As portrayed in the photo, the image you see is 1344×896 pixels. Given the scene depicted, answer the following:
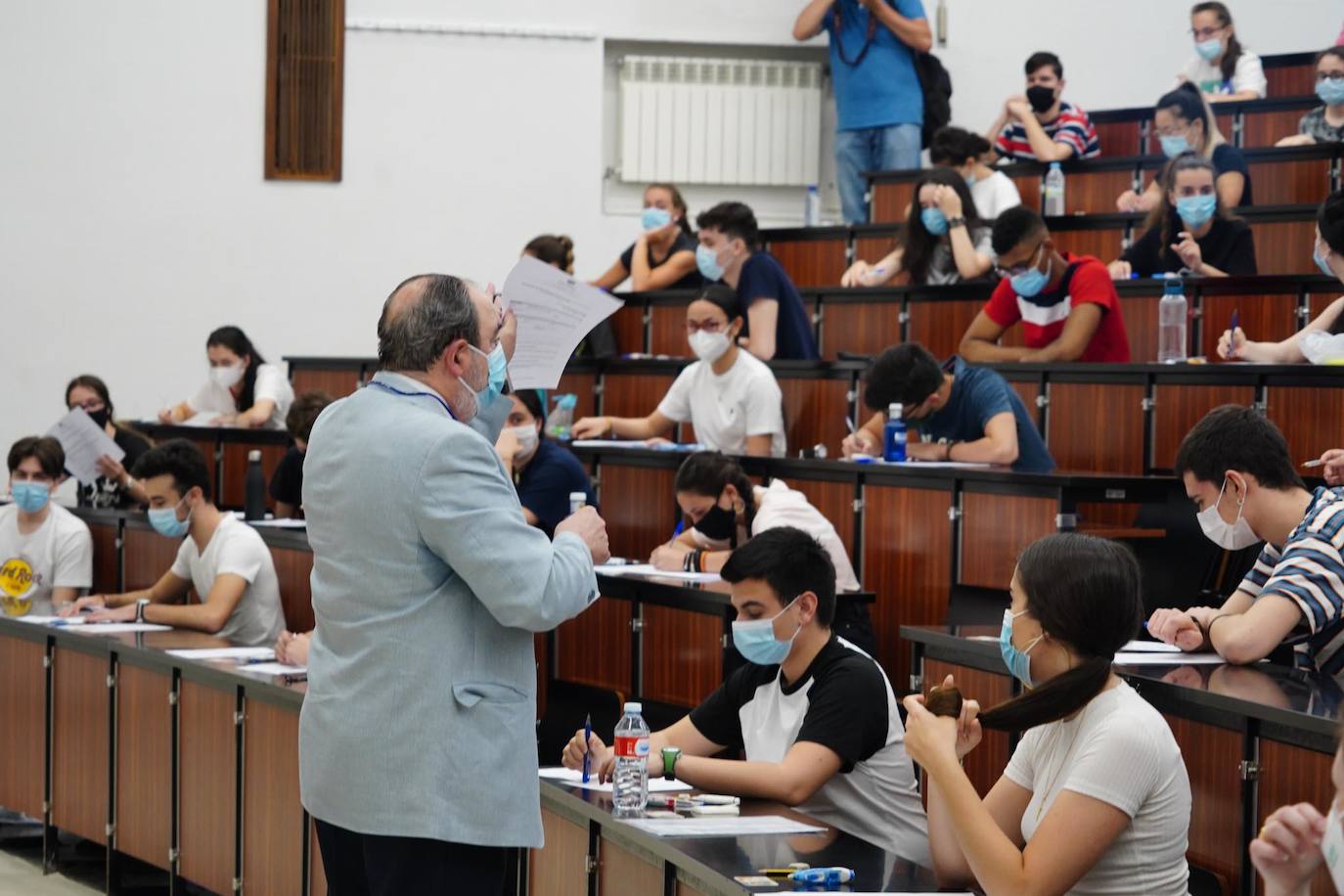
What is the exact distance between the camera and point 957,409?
5.92 metres

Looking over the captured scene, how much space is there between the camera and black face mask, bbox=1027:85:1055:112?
9453 mm

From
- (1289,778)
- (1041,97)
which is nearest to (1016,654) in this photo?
(1289,778)

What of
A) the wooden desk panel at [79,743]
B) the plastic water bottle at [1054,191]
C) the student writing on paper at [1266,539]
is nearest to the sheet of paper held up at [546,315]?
the student writing on paper at [1266,539]

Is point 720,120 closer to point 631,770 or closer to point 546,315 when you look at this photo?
point 546,315

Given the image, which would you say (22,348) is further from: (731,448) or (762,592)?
(762,592)

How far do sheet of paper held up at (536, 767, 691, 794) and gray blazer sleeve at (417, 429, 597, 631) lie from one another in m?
0.97

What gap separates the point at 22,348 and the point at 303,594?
4.90 m

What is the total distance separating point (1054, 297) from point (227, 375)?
384cm

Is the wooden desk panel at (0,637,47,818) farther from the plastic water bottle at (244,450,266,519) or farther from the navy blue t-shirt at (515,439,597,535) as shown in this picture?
the navy blue t-shirt at (515,439,597,535)

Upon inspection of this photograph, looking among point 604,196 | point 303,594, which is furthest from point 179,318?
point 303,594

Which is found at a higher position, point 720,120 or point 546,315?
point 720,120

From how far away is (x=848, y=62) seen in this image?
1005cm

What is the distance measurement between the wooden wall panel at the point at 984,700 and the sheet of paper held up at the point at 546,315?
3.70 ft

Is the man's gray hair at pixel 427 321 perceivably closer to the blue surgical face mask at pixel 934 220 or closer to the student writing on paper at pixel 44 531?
the student writing on paper at pixel 44 531
